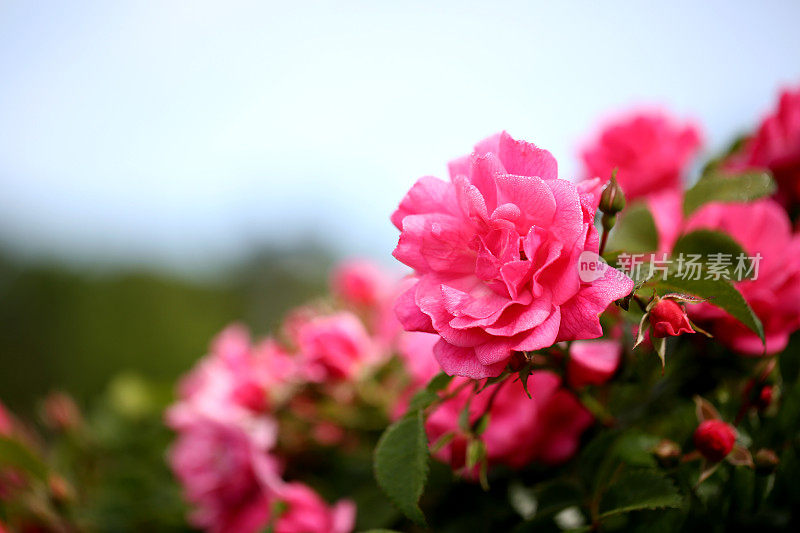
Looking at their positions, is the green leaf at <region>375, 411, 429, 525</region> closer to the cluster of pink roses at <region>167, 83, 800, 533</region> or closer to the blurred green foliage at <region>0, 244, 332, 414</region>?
the cluster of pink roses at <region>167, 83, 800, 533</region>

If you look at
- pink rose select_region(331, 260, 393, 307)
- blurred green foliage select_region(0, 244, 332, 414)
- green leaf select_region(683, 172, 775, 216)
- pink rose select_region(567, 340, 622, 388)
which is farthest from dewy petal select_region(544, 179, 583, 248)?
blurred green foliage select_region(0, 244, 332, 414)

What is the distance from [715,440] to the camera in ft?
1.09

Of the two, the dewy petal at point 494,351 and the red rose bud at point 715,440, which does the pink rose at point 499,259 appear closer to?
the dewy petal at point 494,351

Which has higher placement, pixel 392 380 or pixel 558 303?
pixel 558 303

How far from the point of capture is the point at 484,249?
31 centimetres

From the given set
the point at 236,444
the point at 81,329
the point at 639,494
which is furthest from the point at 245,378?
the point at 81,329

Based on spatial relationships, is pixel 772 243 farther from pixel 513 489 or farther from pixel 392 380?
pixel 392 380

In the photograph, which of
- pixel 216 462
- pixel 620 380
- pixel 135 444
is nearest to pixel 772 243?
pixel 620 380

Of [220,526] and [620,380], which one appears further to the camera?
[220,526]

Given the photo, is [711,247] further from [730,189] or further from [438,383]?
[438,383]

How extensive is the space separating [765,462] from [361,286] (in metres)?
0.59

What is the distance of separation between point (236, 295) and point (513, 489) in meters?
5.94

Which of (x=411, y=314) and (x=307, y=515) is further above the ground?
(x=411, y=314)

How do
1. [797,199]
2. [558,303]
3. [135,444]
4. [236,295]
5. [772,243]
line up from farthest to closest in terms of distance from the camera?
[236,295], [135,444], [797,199], [772,243], [558,303]
